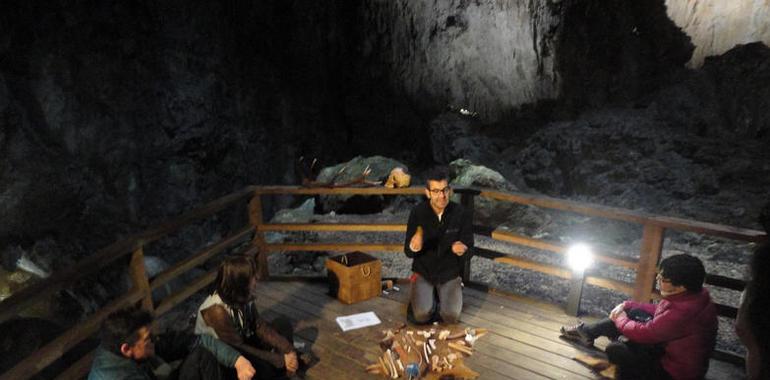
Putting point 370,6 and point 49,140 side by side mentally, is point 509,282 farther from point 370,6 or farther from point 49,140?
point 49,140

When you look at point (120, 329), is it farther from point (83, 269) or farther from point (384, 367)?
point (384, 367)

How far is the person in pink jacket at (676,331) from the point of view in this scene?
98.8 inches

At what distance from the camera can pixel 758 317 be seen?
219cm

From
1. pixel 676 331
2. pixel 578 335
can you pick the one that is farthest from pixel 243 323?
pixel 676 331

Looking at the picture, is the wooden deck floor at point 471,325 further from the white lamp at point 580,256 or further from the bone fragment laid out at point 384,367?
the white lamp at point 580,256

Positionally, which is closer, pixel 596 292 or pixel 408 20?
pixel 596 292

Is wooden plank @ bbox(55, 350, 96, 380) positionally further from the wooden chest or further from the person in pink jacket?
the person in pink jacket

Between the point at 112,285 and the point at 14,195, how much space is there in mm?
3672

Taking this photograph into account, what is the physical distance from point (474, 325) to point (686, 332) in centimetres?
158

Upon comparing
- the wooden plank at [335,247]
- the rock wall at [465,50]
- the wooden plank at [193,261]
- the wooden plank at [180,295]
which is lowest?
the wooden plank at [180,295]

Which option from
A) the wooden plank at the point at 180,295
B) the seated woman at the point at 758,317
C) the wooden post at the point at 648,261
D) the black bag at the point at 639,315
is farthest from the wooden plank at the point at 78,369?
the wooden post at the point at 648,261

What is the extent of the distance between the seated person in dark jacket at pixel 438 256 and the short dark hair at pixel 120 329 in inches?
85.1

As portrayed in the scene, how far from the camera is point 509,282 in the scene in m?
6.63

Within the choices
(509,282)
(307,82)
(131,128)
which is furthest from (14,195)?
(509,282)
